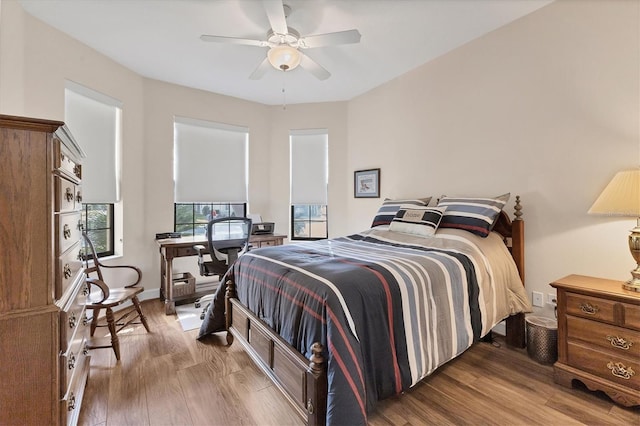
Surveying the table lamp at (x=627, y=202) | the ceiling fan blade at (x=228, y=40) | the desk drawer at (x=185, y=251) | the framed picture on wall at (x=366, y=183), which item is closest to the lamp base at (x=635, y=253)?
the table lamp at (x=627, y=202)

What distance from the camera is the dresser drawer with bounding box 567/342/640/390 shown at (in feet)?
5.32

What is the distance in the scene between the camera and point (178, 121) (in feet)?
12.5

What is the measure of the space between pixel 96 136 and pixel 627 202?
4.51 meters

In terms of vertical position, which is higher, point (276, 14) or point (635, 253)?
point (276, 14)

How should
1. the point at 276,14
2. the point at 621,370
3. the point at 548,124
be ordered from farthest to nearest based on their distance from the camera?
the point at 548,124, the point at 276,14, the point at 621,370

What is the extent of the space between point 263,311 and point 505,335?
2213 mm

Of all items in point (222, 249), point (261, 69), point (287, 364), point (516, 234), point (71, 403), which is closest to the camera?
point (71, 403)

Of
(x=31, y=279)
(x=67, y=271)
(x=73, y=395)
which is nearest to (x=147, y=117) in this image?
(x=67, y=271)

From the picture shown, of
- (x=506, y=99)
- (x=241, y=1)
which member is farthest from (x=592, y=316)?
(x=241, y=1)

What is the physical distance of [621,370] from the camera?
1.65 meters

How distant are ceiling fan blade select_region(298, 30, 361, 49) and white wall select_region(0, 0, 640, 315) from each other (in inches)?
56.6

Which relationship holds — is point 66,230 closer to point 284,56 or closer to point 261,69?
point 284,56

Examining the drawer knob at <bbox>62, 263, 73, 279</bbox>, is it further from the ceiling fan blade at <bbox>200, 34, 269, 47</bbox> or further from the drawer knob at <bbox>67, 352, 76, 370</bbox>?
the ceiling fan blade at <bbox>200, 34, 269, 47</bbox>

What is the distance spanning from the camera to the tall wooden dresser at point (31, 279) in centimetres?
104
